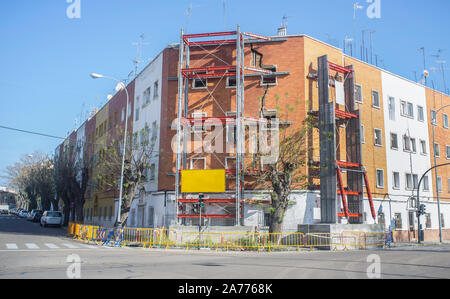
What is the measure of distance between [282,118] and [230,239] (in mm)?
9868

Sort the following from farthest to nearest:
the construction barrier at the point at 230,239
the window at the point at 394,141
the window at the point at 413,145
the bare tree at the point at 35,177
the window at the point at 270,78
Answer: the bare tree at the point at 35,177 < the window at the point at 413,145 < the window at the point at 394,141 < the window at the point at 270,78 < the construction barrier at the point at 230,239

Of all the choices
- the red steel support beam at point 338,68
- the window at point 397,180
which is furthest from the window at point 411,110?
the red steel support beam at point 338,68

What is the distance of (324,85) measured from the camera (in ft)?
84.2

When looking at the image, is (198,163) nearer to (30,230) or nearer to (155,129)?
(155,129)

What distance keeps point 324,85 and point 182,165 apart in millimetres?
11074

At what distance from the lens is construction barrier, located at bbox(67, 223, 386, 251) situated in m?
20.8

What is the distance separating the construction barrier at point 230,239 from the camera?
820 inches

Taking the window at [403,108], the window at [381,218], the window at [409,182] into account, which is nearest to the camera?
the window at [381,218]

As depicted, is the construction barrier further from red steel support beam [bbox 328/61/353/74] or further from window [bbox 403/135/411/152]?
window [bbox 403/135/411/152]

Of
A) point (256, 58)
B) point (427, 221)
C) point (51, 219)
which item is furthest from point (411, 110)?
point (51, 219)

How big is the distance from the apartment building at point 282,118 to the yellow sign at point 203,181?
0.88 m

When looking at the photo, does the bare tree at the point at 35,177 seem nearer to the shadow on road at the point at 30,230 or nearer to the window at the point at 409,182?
the shadow on road at the point at 30,230

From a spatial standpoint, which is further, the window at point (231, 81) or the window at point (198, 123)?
the window at point (231, 81)
